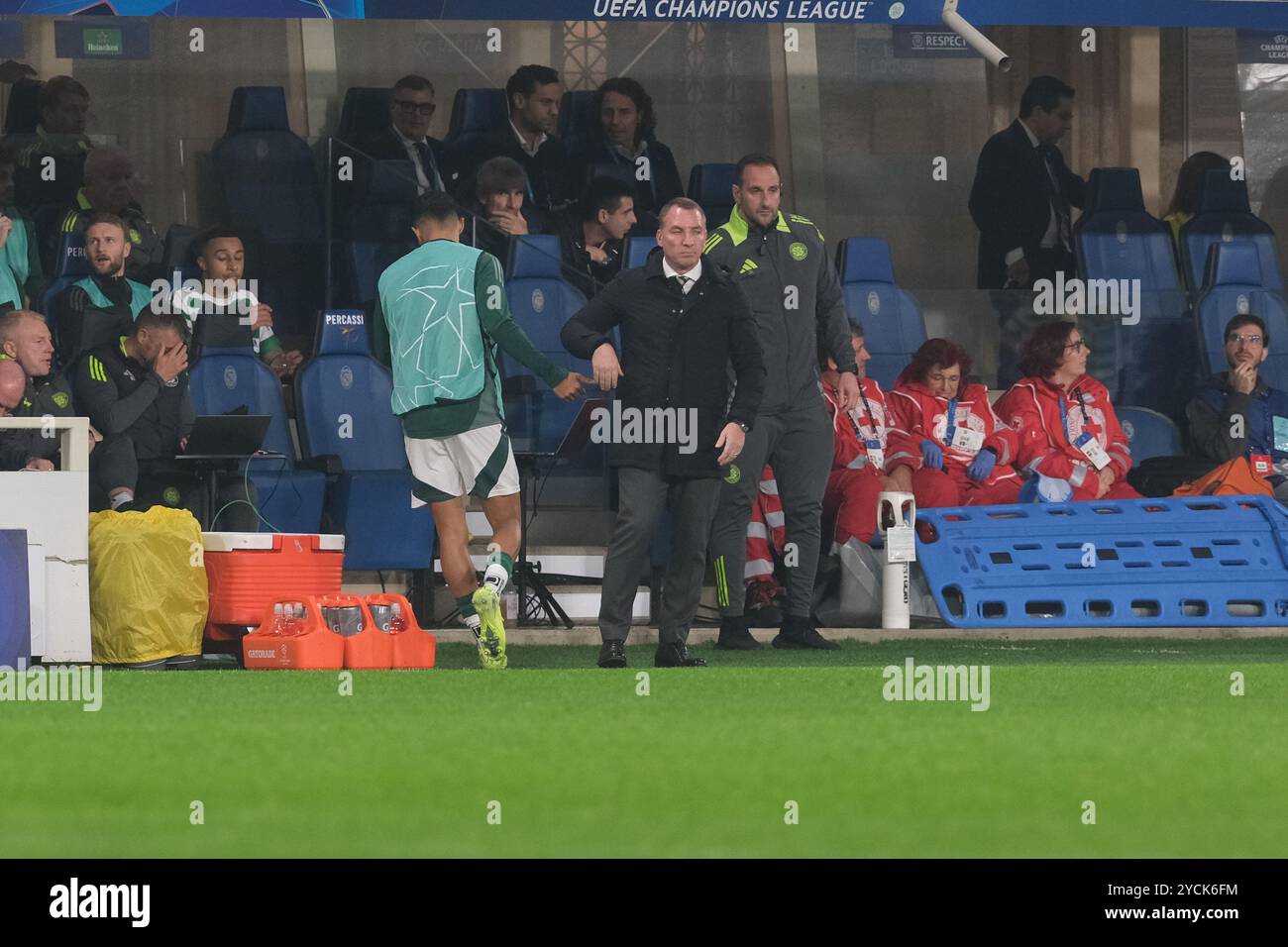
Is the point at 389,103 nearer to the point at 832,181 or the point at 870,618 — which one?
the point at 832,181

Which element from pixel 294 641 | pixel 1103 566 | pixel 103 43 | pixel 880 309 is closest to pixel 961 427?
pixel 1103 566

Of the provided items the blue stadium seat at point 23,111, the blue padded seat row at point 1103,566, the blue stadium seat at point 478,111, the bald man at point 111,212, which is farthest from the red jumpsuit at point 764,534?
the blue stadium seat at point 23,111

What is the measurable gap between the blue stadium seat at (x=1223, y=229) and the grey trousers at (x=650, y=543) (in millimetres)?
6851

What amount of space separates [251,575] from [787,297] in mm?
2902

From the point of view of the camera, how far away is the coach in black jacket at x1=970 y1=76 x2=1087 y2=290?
48.8 ft

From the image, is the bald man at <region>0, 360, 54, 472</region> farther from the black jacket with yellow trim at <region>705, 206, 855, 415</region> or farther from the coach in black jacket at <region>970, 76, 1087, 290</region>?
the coach in black jacket at <region>970, 76, 1087, 290</region>

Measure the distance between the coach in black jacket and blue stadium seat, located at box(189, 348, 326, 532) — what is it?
5.19 meters

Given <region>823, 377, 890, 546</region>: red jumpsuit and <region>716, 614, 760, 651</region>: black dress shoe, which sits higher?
<region>823, 377, 890, 546</region>: red jumpsuit

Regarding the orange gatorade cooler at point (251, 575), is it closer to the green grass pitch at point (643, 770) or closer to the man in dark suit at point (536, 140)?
the green grass pitch at point (643, 770)

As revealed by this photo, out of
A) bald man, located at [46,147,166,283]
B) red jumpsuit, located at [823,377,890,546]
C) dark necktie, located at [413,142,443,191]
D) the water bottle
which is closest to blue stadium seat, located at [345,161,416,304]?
dark necktie, located at [413,142,443,191]

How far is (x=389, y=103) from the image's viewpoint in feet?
47.8

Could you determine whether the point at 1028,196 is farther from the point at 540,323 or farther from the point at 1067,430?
the point at 540,323

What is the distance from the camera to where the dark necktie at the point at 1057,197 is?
15.0 metres
